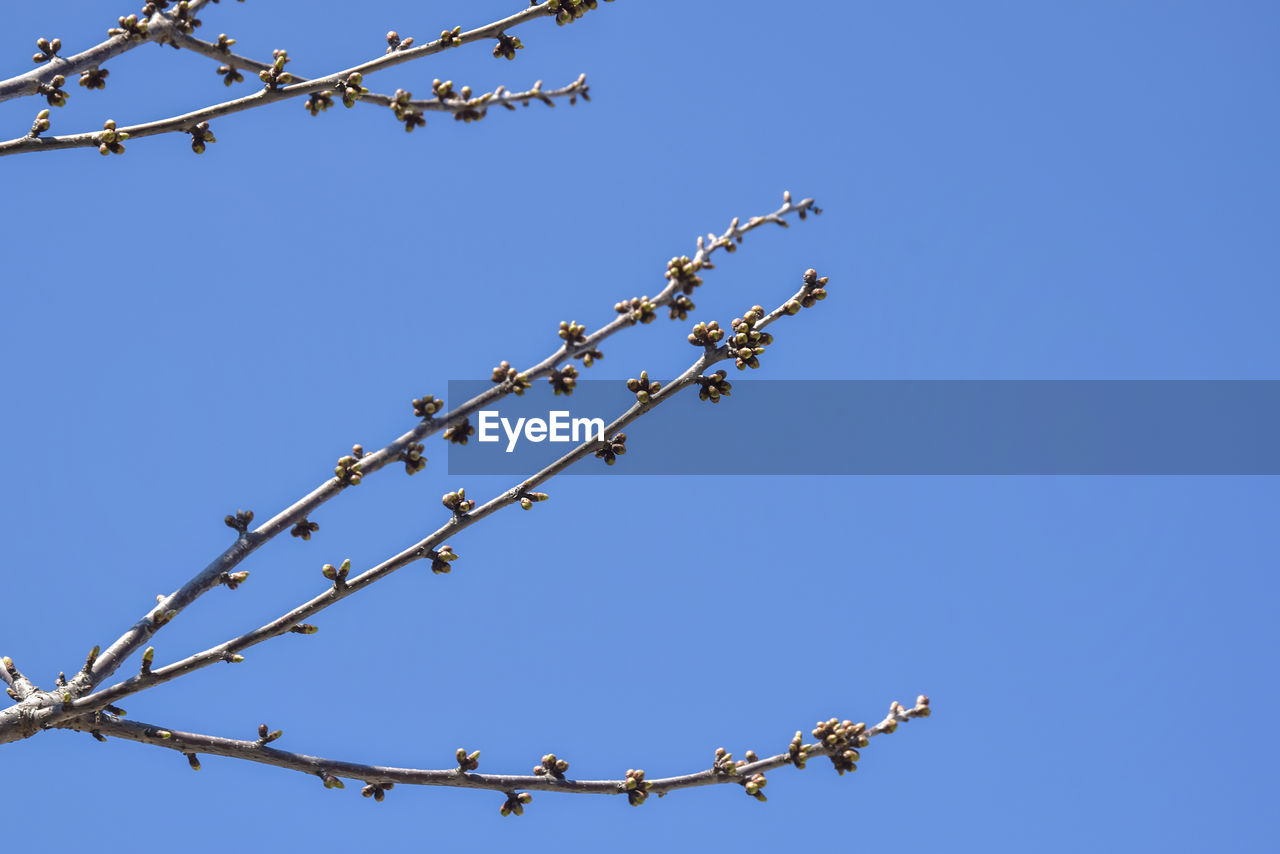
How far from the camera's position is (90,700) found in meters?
5.52

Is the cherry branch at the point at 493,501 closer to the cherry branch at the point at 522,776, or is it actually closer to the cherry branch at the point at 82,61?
the cherry branch at the point at 522,776

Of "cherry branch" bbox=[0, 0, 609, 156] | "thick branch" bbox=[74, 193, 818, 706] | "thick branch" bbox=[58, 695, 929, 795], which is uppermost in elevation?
"cherry branch" bbox=[0, 0, 609, 156]

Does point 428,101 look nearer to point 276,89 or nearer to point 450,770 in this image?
point 276,89

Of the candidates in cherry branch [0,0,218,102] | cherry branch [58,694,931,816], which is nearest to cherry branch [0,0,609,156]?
cherry branch [0,0,218,102]

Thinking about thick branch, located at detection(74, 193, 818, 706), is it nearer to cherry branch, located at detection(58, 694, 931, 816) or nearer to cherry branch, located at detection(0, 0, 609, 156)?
cherry branch, located at detection(58, 694, 931, 816)

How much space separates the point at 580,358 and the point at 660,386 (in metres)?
0.49

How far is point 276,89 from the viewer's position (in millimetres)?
6641

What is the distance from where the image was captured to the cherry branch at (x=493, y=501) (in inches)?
219

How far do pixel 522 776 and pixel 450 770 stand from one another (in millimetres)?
378

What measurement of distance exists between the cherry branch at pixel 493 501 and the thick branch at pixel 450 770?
13.3 inches

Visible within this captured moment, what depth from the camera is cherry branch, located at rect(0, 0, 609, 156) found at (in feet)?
21.4

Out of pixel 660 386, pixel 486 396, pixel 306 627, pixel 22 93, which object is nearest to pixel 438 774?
pixel 306 627

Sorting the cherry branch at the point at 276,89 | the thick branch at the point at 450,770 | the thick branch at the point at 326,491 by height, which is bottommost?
the thick branch at the point at 450,770

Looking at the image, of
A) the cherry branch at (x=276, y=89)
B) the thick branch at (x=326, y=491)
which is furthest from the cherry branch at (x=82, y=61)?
the thick branch at (x=326, y=491)
